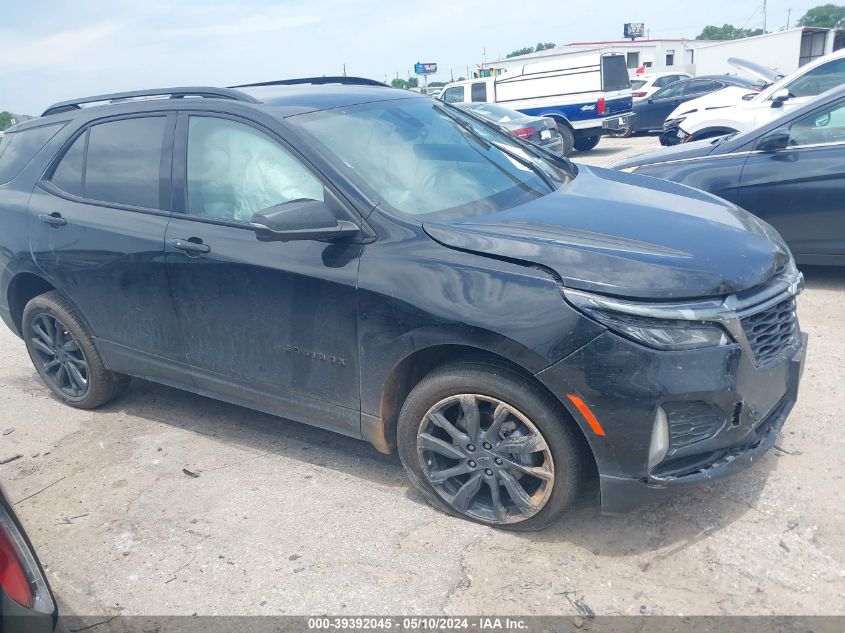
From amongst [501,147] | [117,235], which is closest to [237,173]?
[117,235]

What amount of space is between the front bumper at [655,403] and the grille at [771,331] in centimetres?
5

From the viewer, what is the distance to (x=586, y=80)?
15.8m

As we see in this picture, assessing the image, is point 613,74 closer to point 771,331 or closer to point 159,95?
point 159,95

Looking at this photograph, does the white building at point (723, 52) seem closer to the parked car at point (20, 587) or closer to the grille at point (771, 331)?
Answer: the grille at point (771, 331)

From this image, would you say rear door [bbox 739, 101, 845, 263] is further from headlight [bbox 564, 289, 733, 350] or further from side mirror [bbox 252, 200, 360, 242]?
side mirror [bbox 252, 200, 360, 242]

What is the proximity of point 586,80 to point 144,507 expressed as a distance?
1474cm

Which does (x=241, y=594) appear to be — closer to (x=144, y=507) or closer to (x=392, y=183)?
(x=144, y=507)

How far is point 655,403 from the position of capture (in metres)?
2.52

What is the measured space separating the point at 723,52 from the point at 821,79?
115 feet

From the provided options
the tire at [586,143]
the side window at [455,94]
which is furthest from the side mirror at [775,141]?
the side window at [455,94]

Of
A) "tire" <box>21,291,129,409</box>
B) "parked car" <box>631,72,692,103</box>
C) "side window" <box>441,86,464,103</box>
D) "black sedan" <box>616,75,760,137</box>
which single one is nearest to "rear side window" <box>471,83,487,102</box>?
"side window" <box>441,86,464,103</box>

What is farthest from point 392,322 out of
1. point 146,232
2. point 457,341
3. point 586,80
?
point 586,80

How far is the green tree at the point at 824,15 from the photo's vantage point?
75.5 m

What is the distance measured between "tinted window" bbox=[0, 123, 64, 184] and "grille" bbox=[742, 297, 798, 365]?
13.0ft
